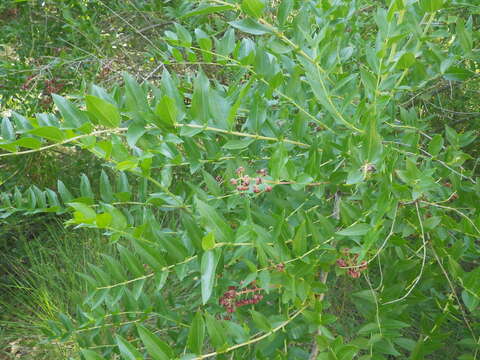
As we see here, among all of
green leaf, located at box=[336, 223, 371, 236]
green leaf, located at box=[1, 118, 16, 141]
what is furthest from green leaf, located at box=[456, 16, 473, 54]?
green leaf, located at box=[1, 118, 16, 141]

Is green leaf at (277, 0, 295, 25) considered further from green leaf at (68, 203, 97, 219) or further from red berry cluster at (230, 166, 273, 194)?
green leaf at (68, 203, 97, 219)

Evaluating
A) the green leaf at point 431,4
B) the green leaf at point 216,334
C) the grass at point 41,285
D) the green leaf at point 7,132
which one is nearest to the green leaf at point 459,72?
the green leaf at point 431,4

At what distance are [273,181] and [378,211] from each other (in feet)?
0.51

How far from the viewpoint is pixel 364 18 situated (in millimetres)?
1693

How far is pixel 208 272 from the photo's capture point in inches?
26.3

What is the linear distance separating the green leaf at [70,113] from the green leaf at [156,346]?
32 cm

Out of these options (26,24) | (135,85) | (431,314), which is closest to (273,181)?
(135,85)

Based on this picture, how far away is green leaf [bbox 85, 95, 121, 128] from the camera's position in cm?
71

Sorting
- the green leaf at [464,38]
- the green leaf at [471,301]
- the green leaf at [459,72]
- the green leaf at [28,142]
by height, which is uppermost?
the green leaf at [28,142]

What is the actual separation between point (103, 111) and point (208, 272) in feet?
0.87

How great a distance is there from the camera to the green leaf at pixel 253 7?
767 millimetres

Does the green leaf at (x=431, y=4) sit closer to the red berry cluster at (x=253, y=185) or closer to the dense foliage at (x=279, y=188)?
the dense foliage at (x=279, y=188)

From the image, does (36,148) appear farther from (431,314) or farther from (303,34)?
(431,314)

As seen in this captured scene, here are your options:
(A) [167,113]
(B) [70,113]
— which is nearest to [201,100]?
(A) [167,113]
